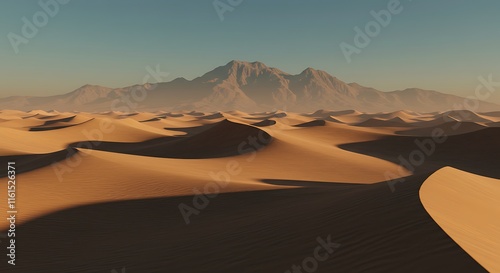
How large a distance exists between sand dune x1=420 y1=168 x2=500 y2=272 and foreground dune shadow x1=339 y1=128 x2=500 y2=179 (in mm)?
12202

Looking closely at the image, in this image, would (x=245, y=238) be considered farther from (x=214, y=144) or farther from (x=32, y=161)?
(x=214, y=144)

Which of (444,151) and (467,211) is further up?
(444,151)

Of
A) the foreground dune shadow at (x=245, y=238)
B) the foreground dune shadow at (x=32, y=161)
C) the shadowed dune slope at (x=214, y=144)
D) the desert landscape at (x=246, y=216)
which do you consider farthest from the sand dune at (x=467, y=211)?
the shadowed dune slope at (x=214, y=144)

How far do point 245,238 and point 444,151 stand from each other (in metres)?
23.8

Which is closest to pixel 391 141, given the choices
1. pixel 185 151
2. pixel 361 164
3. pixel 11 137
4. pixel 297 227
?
pixel 361 164

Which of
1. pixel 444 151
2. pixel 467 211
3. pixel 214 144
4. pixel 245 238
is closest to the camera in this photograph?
pixel 467 211

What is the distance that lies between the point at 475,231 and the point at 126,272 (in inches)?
203

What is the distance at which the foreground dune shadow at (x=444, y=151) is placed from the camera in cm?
2203

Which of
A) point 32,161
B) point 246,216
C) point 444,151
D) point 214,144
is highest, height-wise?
point 214,144

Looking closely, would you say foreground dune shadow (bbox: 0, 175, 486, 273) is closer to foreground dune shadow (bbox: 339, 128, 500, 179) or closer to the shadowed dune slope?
the shadowed dune slope

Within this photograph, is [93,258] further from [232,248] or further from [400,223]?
[400,223]

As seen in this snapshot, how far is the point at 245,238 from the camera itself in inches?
251

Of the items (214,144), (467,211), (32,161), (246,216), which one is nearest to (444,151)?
(214,144)

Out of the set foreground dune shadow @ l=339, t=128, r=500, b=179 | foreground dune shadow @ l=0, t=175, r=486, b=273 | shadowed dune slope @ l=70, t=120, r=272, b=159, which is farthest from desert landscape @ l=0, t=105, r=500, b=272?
shadowed dune slope @ l=70, t=120, r=272, b=159
